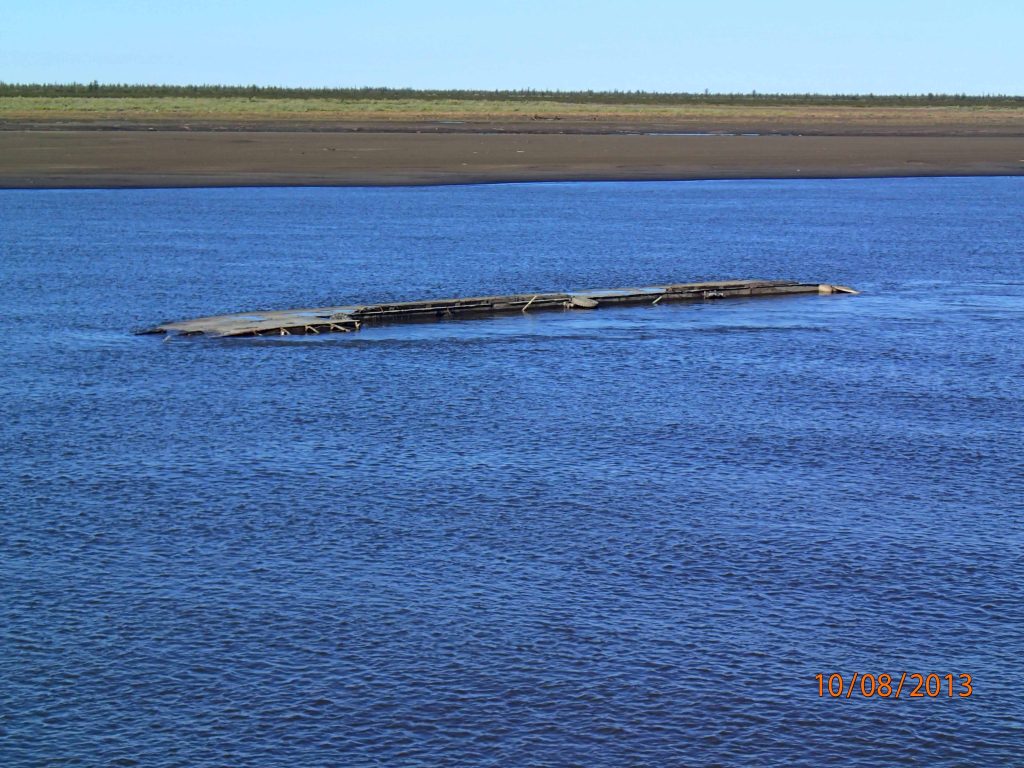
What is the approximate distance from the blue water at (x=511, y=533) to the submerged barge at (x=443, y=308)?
112cm

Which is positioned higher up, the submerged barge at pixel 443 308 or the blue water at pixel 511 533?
the submerged barge at pixel 443 308

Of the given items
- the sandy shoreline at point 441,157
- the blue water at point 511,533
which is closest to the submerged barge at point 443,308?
the blue water at point 511,533

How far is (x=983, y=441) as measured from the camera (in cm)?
2856

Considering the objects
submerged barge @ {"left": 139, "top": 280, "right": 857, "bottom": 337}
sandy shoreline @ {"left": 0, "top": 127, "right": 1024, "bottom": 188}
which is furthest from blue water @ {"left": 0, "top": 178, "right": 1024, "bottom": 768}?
sandy shoreline @ {"left": 0, "top": 127, "right": 1024, "bottom": 188}

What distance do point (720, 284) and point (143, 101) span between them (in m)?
129

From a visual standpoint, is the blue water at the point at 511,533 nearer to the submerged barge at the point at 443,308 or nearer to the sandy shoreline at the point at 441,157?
the submerged barge at the point at 443,308

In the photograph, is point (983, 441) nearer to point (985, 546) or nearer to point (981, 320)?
point (985, 546)

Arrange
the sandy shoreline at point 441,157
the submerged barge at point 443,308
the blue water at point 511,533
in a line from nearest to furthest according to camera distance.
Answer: the blue water at point 511,533
the submerged barge at point 443,308
the sandy shoreline at point 441,157

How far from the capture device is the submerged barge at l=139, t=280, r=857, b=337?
40.4 m

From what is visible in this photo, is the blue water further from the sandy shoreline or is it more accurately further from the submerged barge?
the sandy shoreline

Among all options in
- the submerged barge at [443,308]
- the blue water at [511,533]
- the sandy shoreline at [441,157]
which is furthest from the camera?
the sandy shoreline at [441,157]

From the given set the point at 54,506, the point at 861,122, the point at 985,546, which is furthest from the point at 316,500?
the point at 861,122

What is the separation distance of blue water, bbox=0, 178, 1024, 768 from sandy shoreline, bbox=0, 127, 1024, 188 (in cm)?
4507

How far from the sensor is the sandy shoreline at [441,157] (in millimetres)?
91750
